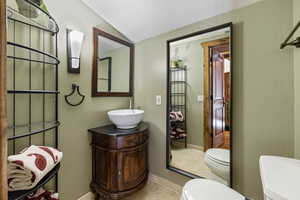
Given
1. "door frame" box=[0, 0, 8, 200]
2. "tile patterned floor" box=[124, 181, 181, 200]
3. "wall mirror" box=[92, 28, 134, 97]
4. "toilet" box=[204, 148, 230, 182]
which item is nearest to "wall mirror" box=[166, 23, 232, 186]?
"toilet" box=[204, 148, 230, 182]

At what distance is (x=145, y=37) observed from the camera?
6.43 ft

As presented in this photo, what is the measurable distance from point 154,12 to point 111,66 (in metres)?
0.83

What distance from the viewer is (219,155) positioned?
140 cm

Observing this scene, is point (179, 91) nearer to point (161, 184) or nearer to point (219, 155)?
point (219, 155)

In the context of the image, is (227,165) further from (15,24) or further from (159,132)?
(15,24)

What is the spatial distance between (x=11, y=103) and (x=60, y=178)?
0.80 meters

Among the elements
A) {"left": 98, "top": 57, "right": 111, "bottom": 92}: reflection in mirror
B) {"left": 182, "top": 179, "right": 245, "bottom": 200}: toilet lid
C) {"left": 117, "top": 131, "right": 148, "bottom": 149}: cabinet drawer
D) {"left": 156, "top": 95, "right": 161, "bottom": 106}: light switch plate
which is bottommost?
{"left": 182, "top": 179, "right": 245, "bottom": 200}: toilet lid

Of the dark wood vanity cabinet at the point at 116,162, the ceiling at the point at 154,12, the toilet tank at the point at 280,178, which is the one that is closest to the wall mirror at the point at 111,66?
the ceiling at the point at 154,12

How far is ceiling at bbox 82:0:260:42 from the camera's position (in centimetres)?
138

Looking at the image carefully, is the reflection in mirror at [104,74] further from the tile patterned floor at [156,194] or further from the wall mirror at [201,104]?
the tile patterned floor at [156,194]

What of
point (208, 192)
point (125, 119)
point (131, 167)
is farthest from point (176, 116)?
point (208, 192)

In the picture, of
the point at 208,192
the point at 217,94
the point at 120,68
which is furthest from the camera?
the point at 120,68

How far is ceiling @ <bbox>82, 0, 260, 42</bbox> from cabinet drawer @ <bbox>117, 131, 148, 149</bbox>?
1.32 m

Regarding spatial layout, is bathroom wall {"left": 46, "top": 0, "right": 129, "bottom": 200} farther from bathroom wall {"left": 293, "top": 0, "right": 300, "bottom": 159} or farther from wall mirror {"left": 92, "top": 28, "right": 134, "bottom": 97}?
bathroom wall {"left": 293, "top": 0, "right": 300, "bottom": 159}
